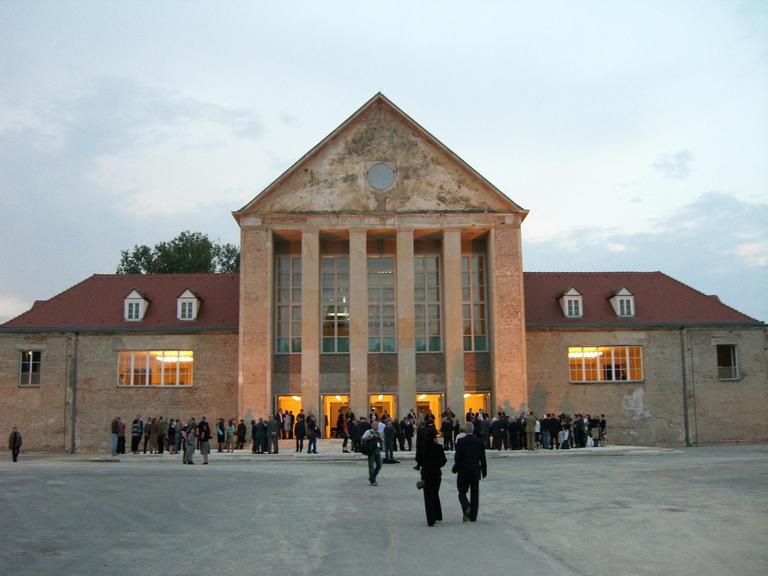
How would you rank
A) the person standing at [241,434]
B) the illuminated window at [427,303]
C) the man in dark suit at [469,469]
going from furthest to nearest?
the illuminated window at [427,303], the person standing at [241,434], the man in dark suit at [469,469]

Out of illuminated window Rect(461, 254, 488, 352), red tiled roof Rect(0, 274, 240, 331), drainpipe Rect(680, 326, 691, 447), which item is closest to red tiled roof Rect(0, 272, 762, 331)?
red tiled roof Rect(0, 274, 240, 331)

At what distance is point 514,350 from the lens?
40.5m

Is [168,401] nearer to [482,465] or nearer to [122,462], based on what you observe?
[122,462]

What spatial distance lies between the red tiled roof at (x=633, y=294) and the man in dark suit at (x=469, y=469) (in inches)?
1141

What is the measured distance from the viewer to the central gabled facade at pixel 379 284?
40125 millimetres

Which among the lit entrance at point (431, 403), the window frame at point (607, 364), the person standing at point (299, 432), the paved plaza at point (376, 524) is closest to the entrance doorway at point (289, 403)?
the lit entrance at point (431, 403)

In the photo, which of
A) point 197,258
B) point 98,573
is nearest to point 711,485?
point 98,573

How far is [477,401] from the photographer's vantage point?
42.0 m

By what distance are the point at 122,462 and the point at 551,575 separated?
985 inches

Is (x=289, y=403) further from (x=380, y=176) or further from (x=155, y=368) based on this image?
(x=380, y=176)

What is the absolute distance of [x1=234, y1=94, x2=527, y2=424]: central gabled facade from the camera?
4012 cm

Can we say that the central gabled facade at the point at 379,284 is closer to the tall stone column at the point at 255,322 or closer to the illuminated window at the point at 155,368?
the tall stone column at the point at 255,322

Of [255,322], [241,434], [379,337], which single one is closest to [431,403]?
[379,337]

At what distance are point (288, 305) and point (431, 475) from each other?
28579 millimetres
